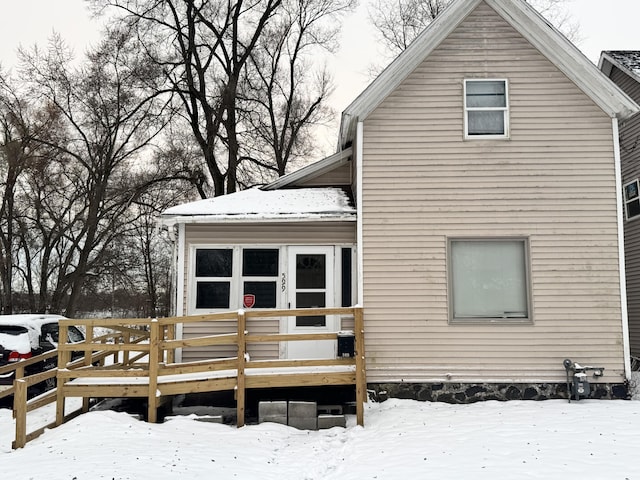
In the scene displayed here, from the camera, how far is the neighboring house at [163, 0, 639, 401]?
8.71m

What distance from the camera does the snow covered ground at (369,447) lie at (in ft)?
17.8

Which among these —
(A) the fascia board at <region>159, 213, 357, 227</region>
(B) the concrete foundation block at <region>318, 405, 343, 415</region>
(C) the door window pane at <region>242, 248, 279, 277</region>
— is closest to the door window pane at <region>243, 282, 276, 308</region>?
(C) the door window pane at <region>242, 248, 279, 277</region>

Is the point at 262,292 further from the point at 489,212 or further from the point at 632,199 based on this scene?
the point at 632,199

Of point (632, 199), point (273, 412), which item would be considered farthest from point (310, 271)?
point (632, 199)

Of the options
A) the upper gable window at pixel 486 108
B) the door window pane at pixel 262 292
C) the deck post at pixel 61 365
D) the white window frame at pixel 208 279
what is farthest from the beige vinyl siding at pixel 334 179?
the deck post at pixel 61 365

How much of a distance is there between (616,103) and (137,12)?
67.0 ft

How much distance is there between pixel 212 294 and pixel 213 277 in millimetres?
317

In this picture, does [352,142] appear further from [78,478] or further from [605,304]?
[78,478]

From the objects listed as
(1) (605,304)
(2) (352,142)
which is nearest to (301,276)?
(2) (352,142)

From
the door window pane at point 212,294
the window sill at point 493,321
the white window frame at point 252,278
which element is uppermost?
the white window frame at point 252,278

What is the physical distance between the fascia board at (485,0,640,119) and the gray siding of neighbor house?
559 centimetres

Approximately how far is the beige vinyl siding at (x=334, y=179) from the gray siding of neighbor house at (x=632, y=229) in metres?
7.70

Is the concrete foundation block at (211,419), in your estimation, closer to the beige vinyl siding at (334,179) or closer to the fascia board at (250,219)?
the fascia board at (250,219)

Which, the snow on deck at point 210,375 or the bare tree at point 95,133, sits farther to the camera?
the bare tree at point 95,133
